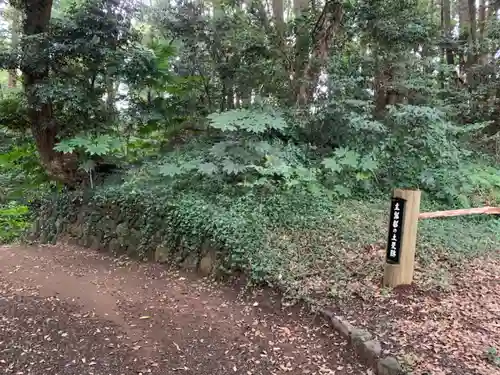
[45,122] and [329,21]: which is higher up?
[329,21]

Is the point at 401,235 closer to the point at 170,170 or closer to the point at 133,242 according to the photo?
the point at 170,170

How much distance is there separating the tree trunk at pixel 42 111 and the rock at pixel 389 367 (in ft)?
20.8

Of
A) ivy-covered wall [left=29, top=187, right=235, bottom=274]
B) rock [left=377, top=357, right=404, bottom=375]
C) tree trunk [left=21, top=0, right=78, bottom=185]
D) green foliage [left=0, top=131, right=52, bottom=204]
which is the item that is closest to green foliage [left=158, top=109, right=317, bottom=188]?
ivy-covered wall [left=29, top=187, right=235, bottom=274]

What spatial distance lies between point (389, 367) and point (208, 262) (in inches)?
106

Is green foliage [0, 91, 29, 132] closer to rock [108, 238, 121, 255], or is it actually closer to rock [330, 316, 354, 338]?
rock [108, 238, 121, 255]

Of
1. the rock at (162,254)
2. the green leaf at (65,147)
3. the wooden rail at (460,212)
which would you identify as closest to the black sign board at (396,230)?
the wooden rail at (460,212)

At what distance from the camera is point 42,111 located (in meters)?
7.24

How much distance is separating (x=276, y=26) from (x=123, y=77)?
9.65 feet

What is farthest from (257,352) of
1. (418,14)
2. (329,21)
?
(418,14)

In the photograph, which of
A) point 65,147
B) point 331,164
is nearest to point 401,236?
point 331,164

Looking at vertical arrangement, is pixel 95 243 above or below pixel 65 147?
below

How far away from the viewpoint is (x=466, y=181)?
6.64 m

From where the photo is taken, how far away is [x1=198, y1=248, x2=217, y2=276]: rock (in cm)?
517

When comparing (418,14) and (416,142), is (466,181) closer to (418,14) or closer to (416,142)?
(416,142)
